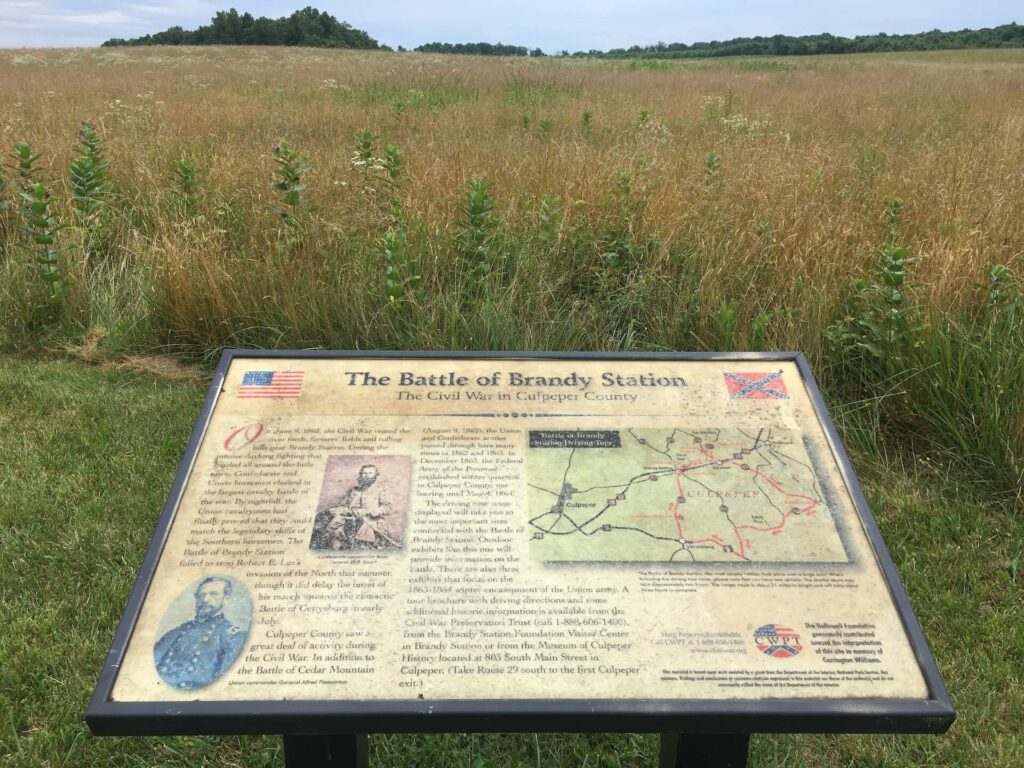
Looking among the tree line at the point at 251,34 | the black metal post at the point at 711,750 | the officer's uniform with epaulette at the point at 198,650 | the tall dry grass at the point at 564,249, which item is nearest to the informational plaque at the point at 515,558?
the officer's uniform with epaulette at the point at 198,650

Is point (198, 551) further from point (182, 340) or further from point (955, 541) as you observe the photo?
point (182, 340)

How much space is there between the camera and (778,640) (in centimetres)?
150

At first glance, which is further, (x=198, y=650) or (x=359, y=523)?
(x=359, y=523)

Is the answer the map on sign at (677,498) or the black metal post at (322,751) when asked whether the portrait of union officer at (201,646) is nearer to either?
the black metal post at (322,751)

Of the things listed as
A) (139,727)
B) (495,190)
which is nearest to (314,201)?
(495,190)

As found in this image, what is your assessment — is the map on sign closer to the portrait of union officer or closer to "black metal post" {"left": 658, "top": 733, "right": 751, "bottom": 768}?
"black metal post" {"left": 658, "top": 733, "right": 751, "bottom": 768}

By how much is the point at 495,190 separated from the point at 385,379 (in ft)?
11.9

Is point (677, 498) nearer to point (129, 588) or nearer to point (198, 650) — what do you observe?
point (198, 650)

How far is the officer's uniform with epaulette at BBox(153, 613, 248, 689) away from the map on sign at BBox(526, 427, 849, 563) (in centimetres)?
62

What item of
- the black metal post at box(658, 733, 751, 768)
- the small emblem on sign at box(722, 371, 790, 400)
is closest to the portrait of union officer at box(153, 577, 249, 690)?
the black metal post at box(658, 733, 751, 768)

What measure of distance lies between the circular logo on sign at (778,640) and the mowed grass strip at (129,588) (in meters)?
0.14

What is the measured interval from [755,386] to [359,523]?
1.11 meters

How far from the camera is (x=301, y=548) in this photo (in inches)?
65.7

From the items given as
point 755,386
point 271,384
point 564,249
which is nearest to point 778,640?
point 755,386
